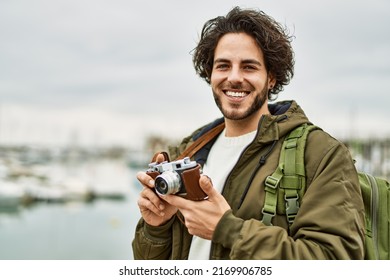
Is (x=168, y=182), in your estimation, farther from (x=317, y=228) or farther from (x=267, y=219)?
(x=317, y=228)

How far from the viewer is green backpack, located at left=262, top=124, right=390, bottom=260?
57.2 inches

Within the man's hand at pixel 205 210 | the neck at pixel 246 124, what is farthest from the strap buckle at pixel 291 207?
the neck at pixel 246 124

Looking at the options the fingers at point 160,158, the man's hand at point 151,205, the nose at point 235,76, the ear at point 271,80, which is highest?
the ear at point 271,80

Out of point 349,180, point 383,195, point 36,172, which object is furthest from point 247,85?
point 36,172

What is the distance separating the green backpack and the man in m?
0.03

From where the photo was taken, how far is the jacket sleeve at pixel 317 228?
136 centimetres

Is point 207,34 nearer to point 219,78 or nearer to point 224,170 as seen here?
point 219,78

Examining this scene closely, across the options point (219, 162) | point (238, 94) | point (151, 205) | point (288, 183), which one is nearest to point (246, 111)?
point (238, 94)

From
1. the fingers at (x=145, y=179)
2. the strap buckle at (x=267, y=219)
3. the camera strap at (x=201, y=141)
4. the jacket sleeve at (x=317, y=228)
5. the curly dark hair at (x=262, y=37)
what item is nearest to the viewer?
the jacket sleeve at (x=317, y=228)

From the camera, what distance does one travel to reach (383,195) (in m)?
1.57

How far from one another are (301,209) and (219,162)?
48 cm

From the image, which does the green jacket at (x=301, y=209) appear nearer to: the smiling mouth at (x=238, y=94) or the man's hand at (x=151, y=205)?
the smiling mouth at (x=238, y=94)

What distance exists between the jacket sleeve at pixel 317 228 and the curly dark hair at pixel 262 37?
545mm
